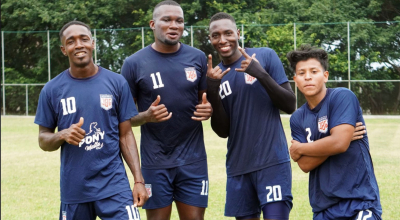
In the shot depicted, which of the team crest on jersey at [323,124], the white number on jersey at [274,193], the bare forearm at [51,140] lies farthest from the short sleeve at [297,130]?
the bare forearm at [51,140]

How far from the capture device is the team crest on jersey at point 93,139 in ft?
13.8

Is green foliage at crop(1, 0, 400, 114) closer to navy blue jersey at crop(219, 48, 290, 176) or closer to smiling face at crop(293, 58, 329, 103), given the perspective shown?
navy blue jersey at crop(219, 48, 290, 176)

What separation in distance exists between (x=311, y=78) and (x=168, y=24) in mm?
1424

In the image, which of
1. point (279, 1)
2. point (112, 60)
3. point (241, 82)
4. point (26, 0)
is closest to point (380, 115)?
point (279, 1)

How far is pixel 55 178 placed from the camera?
427 inches

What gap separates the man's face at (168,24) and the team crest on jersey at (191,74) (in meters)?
0.26

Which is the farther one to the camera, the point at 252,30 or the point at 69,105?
the point at 252,30

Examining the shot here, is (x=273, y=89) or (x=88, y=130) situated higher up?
(x=273, y=89)

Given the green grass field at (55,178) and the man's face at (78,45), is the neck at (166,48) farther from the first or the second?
the green grass field at (55,178)

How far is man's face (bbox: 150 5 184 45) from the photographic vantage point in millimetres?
4883

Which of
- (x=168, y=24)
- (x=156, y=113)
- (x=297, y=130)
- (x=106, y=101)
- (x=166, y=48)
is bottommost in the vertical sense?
(x=297, y=130)

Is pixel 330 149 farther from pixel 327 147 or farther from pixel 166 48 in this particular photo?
pixel 166 48

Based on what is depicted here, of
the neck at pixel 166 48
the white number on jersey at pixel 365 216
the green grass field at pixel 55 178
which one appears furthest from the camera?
the green grass field at pixel 55 178

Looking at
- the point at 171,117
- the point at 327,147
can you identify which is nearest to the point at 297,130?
the point at 327,147
